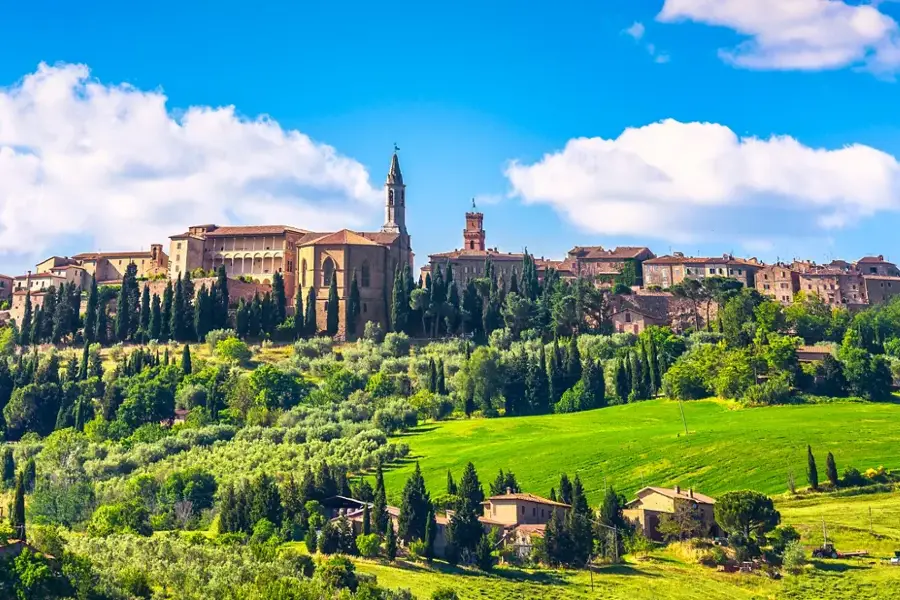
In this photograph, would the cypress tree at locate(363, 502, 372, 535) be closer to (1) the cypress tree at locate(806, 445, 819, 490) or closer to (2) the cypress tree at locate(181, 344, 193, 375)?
(1) the cypress tree at locate(806, 445, 819, 490)

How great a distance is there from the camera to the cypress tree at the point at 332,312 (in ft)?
344

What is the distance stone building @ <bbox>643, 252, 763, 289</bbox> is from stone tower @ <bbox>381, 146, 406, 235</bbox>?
28.7 meters

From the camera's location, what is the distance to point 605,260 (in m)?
135

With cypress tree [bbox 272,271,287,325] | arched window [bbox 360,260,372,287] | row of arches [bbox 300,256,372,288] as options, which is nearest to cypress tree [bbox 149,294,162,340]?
cypress tree [bbox 272,271,287,325]

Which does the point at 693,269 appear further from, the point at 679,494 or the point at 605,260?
the point at 679,494

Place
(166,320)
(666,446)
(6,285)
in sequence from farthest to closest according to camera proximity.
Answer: (6,285) < (166,320) < (666,446)

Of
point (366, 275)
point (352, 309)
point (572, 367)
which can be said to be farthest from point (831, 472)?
point (366, 275)

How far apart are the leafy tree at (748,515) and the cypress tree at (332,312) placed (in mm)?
56412

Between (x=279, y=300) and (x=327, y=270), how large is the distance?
8.20m

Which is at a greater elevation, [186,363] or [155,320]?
[155,320]

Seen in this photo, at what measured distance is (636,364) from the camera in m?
88.1

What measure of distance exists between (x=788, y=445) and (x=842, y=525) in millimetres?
13342

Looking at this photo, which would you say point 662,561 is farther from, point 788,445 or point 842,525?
point 788,445

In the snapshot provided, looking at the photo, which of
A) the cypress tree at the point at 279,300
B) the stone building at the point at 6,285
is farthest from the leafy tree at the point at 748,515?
the stone building at the point at 6,285
